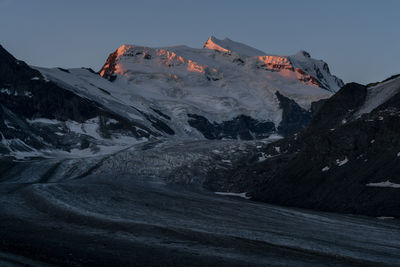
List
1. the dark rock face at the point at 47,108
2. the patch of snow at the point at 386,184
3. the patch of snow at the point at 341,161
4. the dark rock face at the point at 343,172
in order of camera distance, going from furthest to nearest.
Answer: the dark rock face at the point at 47,108 → the patch of snow at the point at 341,161 → the dark rock face at the point at 343,172 → the patch of snow at the point at 386,184

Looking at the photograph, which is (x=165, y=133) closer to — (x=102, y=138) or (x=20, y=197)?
(x=102, y=138)

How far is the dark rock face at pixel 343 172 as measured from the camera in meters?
50.2

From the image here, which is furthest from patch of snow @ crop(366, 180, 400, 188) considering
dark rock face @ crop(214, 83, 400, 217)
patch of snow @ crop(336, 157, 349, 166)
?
patch of snow @ crop(336, 157, 349, 166)

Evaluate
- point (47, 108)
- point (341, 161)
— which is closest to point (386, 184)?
point (341, 161)

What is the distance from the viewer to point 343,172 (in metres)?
57.0

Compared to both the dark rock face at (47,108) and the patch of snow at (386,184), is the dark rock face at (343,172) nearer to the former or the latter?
the patch of snow at (386,184)

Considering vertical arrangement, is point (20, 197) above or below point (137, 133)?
below

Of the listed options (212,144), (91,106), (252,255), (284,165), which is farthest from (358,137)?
(91,106)

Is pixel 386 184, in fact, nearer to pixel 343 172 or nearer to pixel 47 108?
pixel 343 172

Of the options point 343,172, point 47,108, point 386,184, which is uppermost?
point 47,108

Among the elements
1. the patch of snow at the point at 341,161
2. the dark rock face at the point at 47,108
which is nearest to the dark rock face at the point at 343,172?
the patch of snow at the point at 341,161

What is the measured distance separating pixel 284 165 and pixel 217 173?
2206 cm

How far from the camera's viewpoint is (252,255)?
21547mm

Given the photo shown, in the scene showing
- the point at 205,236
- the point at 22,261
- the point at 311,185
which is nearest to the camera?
the point at 22,261
